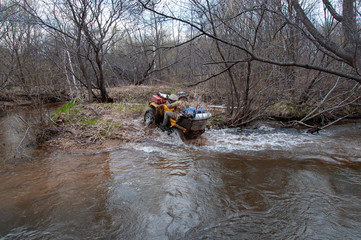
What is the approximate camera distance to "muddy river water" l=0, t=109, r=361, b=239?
103 inches

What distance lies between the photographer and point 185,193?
3.44 metres

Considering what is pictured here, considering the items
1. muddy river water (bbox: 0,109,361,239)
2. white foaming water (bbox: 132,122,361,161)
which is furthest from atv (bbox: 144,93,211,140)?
muddy river water (bbox: 0,109,361,239)

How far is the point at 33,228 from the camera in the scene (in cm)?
260

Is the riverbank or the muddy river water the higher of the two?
the riverbank

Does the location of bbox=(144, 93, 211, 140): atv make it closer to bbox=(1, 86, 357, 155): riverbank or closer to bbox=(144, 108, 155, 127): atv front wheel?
bbox=(144, 108, 155, 127): atv front wheel

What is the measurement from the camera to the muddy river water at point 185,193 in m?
2.61

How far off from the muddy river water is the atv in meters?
0.59

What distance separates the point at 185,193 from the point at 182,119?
272 centimetres

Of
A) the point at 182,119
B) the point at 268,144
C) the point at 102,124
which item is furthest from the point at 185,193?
the point at 102,124

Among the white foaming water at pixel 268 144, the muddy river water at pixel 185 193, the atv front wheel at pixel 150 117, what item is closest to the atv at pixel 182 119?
the atv front wheel at pixel 150 117

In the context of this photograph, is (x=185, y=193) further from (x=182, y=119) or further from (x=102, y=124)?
(x=102, y=124)

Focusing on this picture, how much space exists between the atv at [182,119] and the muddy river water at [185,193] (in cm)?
59

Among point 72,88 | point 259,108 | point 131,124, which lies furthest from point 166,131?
point 72,88

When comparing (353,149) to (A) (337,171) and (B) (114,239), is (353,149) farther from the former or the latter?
(B) (114,239)
